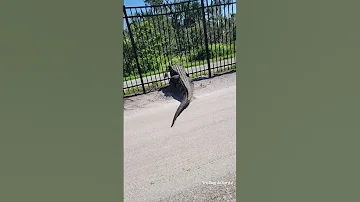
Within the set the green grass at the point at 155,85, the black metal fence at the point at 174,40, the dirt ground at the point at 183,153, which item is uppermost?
the black metal fence at the point at 174,40

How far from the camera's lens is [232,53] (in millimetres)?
1758

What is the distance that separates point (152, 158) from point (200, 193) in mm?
371

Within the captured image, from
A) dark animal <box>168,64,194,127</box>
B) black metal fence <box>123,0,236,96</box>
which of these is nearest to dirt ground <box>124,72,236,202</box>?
dark animal <box>168,64,194,127</box>

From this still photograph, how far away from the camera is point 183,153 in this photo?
1.71 metres

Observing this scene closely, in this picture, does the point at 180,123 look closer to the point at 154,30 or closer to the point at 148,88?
the point at 148,88

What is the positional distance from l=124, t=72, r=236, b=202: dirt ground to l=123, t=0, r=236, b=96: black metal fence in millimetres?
247

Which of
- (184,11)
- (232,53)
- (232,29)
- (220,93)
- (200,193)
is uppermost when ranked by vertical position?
(184,11)

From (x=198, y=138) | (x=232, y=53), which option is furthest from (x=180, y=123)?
(x=232, y=53)

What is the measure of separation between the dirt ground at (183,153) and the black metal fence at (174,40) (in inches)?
9.7

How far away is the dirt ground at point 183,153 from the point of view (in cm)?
163

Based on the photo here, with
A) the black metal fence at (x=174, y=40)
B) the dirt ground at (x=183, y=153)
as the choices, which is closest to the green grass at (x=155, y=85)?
the black metal fence at (x=174, y=40)

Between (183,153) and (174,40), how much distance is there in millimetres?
792

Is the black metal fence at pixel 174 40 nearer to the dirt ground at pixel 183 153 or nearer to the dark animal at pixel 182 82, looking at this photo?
the dark animal at pixel 182 82

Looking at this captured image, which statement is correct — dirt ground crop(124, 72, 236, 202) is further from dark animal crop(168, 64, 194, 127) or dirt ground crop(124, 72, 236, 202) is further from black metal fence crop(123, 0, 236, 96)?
black metal fence crop(123, 0, 236, 96)
